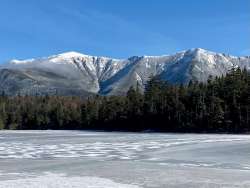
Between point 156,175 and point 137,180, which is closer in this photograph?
point 137,180

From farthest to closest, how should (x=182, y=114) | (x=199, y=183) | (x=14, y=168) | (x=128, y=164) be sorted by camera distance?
(x=182, y=114) → (x=128, y=164) → (x=14, y=168) → (x=199, y=183)

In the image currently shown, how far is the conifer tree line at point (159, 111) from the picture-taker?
10425 cm

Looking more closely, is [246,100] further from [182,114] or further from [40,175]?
[40,175]

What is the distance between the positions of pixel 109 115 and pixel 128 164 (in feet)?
354

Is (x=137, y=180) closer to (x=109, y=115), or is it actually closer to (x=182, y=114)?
(x=182, y=114)

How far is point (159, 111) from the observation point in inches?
4808

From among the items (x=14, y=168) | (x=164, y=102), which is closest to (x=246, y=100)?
(x=164, y=102)

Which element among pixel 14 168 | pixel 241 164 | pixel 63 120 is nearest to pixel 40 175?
pixel 14 168

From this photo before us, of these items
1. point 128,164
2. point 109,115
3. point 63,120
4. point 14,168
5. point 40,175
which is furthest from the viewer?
point 63,120

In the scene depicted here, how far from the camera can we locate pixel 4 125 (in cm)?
15888

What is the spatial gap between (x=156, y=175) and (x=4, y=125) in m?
140

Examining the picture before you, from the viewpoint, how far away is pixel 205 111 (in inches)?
4225

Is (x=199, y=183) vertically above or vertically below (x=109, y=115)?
below

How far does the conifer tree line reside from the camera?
104m
